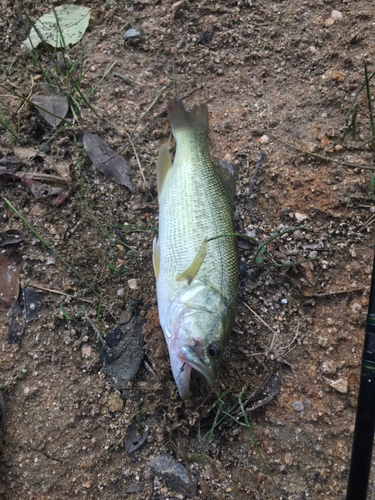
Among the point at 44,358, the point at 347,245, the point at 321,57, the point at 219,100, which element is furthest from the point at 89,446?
the point at 321,57

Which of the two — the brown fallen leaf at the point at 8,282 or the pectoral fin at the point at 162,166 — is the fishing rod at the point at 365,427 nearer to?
the pectoral fin at the point at 162,166

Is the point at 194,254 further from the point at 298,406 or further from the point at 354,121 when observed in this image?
the point at 354,121

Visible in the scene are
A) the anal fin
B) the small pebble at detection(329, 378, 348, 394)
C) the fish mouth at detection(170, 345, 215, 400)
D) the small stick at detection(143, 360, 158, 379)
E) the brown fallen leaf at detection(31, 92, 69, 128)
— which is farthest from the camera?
the brown fallen leaf at detection(31, 92, 69, 128)

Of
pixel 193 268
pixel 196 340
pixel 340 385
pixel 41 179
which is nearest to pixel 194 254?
pixel 193 268

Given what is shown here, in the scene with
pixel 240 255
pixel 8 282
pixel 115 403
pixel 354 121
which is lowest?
pixel 115 403

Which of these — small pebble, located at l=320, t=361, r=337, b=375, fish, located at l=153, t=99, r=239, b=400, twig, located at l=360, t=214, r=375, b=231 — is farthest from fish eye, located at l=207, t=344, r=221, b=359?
twig, located at l=360, t=214, r=375, b=231

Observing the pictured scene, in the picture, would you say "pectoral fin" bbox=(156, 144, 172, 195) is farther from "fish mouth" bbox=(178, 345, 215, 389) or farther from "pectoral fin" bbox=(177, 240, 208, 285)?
"fish mouth" bbox=(178, 345, 215, 389)

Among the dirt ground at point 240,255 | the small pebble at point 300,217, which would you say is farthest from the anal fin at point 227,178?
the small pebble at point 300,217
